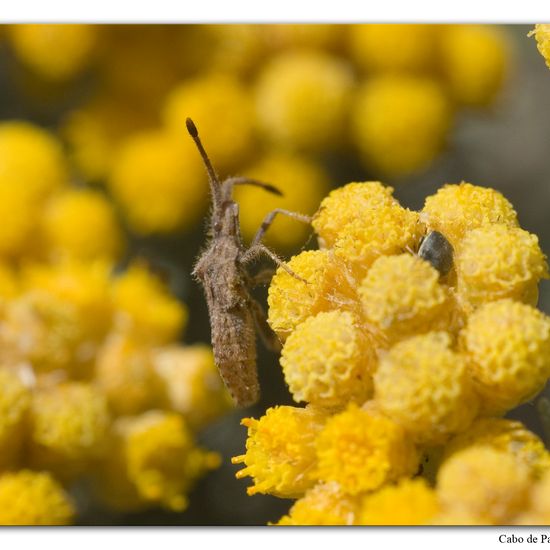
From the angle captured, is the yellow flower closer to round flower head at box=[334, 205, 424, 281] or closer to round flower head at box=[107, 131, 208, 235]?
round flower head at box=[334, 205, 424, 281]

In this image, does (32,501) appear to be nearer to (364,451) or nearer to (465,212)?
(364,451)

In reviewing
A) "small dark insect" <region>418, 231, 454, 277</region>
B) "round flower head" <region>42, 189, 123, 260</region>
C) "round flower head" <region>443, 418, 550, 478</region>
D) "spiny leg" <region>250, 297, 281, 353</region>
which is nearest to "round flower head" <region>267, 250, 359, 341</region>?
"small dark insect" <region>418, 231, 454, 277</region>

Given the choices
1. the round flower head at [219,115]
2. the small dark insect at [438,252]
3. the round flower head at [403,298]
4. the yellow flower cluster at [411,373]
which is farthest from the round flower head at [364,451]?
the round flower head at [219,115]

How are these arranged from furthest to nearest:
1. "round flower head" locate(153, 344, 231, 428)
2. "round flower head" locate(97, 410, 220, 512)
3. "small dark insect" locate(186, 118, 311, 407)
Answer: "round flower head" locate(153, 344, 231, 428) → "round flower head" locate(97, 410, 220, 512) → "small dark insect" locate(186, 118, 311, 407)

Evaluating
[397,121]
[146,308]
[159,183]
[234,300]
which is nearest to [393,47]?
[397,121]

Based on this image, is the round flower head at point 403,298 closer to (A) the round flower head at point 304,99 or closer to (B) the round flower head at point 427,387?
(B) the round flower head at point 427,387

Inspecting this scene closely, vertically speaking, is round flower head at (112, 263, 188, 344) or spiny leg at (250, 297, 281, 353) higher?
round flower head at (112, 263, 188, 344)

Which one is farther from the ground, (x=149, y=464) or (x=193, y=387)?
(x=193, y=387)
